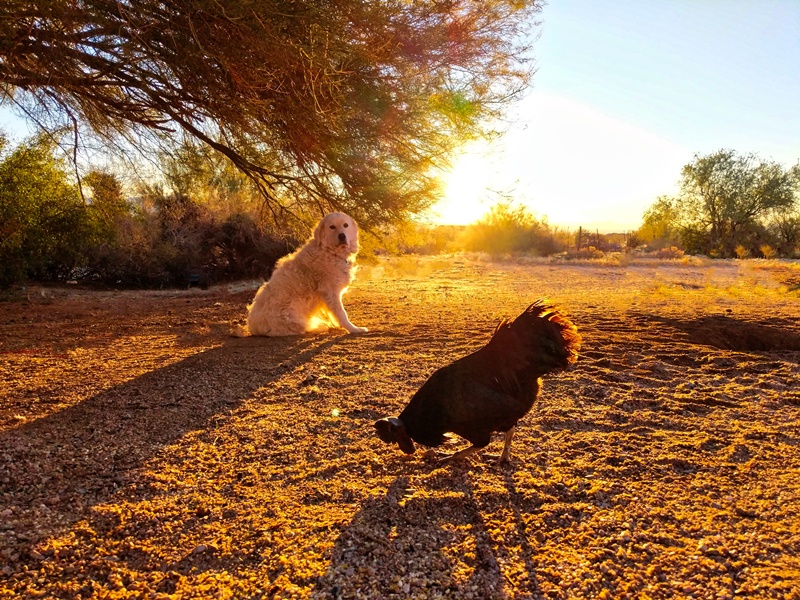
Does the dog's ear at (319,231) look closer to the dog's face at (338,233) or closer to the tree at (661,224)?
the dog's face at (338,233)

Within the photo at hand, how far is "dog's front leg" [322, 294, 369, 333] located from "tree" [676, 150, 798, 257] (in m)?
31.3

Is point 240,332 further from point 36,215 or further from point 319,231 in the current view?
point 36,215

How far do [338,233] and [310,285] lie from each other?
0.89m

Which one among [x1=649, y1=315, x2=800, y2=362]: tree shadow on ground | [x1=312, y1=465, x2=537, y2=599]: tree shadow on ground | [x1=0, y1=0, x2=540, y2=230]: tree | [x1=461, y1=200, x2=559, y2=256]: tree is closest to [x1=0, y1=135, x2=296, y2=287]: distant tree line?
[x1=0, y1=0, x2=540, y2=230]: tree

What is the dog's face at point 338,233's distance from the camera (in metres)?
7.55

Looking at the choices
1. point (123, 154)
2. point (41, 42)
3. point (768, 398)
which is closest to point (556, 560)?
point (768, 398)

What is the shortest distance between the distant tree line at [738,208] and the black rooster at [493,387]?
33828 millimetres

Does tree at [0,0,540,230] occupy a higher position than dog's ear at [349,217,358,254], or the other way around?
tree at [0,0,540,230]

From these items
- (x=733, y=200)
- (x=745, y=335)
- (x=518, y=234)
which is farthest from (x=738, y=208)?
(x=745, y=335)

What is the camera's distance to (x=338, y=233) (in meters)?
7.55

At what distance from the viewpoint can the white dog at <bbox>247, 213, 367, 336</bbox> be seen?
7.64 m

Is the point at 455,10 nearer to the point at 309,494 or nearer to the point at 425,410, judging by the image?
the point at 425,410

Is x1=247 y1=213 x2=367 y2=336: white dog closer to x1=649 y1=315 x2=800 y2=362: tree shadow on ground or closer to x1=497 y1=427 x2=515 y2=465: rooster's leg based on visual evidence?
x1=649 y1=315 x2=800 y2=362: tree shadow on ground

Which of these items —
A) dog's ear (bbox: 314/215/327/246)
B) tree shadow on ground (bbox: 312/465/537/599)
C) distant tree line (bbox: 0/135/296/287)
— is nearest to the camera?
tree shadow on ground (bbox: 312/465/537/599)
